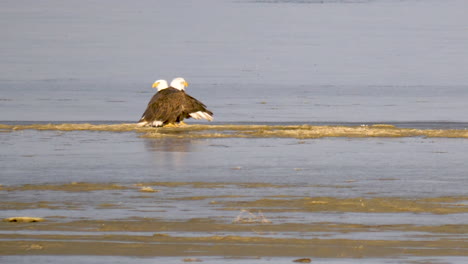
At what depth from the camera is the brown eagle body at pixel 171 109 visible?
17.8 meters

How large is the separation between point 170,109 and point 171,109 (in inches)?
0.8

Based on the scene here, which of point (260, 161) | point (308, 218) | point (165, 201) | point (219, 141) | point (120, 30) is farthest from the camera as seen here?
point (120, 30)

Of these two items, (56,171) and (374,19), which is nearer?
(56,171)

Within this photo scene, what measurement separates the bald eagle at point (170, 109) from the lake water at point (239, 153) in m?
0.38

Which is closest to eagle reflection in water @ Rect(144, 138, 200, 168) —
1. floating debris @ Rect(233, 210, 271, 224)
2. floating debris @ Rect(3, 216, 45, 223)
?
floating debris @ Rect(233, 210, 271, 224)

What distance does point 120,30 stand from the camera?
38.7 m

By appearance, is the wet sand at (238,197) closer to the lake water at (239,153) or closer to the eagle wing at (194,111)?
the lake water at (239,153)

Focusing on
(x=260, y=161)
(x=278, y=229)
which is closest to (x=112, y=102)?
(x=260, y=161)

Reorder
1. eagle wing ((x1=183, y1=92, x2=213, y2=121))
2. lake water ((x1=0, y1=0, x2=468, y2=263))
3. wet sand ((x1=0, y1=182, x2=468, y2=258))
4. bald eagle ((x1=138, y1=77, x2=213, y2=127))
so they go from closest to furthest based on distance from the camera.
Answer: wet sand ((x1=0, y1=182, x2=468, y2=258)) → lake water ((x1=0, y1=0, x2=468, y2=263)) → bald eagle ((x1=138, y1=77, x2=213, y2=127)) → eagle wing ((x1=183, y1=92, x2=213, y2=121))

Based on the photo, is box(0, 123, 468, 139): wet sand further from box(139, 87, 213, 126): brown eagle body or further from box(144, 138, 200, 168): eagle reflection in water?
box(144, 138, 200, 168): eagle reflection in water

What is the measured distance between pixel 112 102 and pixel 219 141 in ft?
19.6

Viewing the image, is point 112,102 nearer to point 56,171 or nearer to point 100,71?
point 100,71

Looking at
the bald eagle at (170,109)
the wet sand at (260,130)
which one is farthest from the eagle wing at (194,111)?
the wet sand at (260,130)

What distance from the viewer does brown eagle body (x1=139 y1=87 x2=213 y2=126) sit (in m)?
17.8
